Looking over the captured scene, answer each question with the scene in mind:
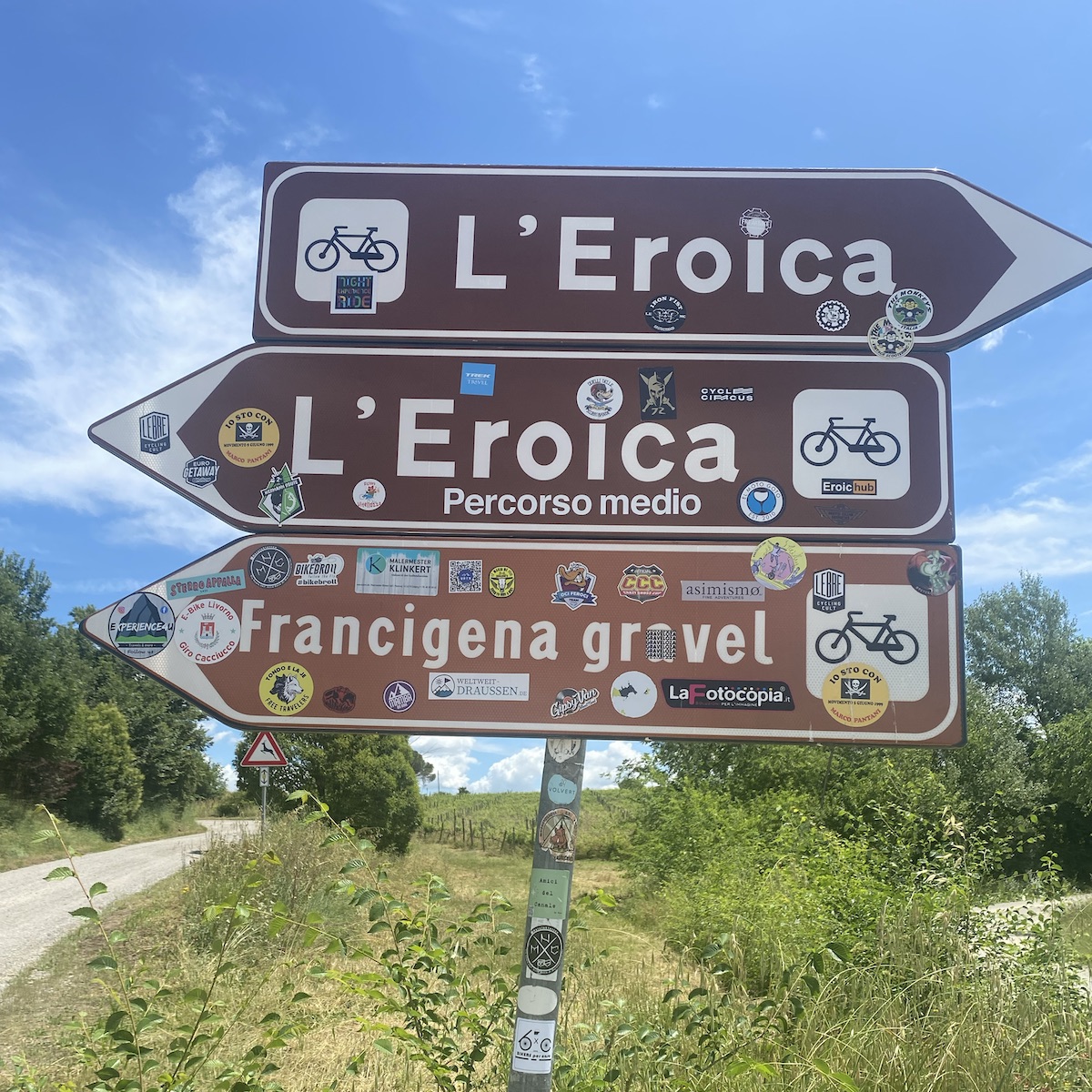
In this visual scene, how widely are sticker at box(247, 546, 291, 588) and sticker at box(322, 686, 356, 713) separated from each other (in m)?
0.38

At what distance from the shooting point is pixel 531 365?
2891mm

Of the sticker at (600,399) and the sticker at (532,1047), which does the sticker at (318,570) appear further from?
the sticker at (532,1047)

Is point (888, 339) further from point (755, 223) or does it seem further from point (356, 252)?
point (356, 252)

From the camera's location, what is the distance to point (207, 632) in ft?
9.10

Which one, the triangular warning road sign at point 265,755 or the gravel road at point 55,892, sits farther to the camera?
the triangular warning road sign at point 265,755

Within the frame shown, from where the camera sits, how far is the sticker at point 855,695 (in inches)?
103

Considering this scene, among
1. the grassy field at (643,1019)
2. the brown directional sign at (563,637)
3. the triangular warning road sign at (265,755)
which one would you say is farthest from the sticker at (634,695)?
the triangular warning road sign at (265,755)

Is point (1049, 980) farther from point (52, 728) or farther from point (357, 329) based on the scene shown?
point (52, 728)

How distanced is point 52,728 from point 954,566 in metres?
34.6

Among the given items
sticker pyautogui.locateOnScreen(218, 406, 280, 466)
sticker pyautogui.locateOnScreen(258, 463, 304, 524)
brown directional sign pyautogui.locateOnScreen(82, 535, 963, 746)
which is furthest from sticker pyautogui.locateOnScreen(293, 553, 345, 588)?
sticker pyautogui.locateOnScreen(218, 406, 280, 466)

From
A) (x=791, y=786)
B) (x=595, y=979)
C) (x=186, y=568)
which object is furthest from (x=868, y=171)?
(x=791, y=786)

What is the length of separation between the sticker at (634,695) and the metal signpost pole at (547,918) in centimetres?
17

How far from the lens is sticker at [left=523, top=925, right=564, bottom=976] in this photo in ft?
8.30

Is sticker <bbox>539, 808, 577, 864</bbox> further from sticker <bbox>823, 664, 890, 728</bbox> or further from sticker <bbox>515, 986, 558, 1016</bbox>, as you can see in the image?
sticker <bbox>823, 664, 890, 728</bbox>
